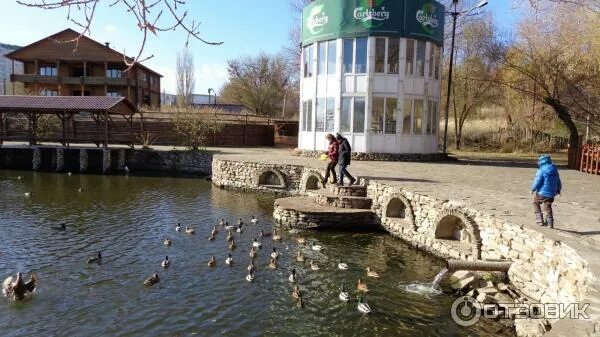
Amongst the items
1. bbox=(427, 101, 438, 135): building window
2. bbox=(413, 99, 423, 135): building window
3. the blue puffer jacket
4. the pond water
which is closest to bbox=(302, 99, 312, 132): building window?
bbox=(413, 99, 423, 135): building window

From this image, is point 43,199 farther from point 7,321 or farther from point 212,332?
point 212,332

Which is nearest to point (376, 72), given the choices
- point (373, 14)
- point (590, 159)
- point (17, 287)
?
point (373, 14)

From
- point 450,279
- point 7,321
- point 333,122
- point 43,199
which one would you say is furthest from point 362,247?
point 43,199

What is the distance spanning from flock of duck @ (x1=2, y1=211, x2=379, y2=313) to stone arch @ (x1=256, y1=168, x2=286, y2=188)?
6091 mm

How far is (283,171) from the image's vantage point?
24062 mm

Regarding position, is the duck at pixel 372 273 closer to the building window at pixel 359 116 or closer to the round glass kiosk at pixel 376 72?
the round glass kiosk at pixel 376 72

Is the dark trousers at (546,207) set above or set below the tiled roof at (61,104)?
below

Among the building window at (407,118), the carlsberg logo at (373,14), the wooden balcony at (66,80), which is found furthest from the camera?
the wooden balcony at (66,80)

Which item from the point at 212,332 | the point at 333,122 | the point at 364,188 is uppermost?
the point at 333,122

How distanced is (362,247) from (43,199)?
610 inches

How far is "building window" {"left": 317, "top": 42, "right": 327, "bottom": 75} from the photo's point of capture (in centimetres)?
2777

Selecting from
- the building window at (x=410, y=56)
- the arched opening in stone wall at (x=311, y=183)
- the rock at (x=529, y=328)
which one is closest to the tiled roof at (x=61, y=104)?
the arched opening in stone wall at (x=311, y=183)

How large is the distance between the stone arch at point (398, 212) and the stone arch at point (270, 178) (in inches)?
321

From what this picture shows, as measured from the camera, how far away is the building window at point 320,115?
27.8 meters
